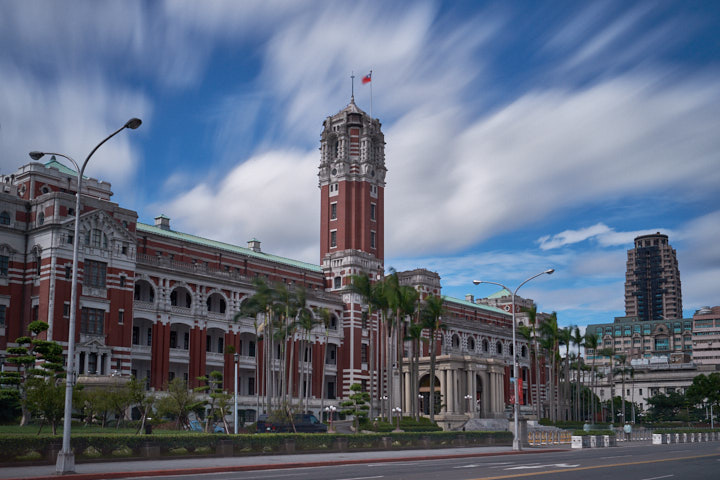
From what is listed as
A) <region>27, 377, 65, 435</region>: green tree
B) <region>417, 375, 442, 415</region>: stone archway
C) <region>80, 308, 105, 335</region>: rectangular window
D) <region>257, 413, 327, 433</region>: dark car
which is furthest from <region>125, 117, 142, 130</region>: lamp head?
<region>417, 375, 442, 415</region>: stone archway

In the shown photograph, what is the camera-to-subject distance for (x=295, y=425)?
206 ft

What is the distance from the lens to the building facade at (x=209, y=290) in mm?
67125

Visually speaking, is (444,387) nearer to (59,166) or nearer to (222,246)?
(222,246)

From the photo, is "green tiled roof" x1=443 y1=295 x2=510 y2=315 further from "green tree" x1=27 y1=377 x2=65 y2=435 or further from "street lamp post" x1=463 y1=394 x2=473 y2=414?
"green tree" x1=27 y1=377 x2=65 y2=435

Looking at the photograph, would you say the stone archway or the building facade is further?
the stone archway

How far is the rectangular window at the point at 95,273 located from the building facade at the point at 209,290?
5.3 inches

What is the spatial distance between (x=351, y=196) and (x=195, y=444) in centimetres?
6580

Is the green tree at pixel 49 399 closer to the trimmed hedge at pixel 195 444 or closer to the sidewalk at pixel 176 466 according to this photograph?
the trimmed hedge at pixel 195 444

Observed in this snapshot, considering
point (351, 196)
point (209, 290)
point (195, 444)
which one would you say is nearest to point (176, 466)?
point (195, 444)

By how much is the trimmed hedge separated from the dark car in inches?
356

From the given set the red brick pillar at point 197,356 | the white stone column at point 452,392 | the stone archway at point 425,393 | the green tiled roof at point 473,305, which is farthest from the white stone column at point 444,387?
the red brick pillar at point 197,356

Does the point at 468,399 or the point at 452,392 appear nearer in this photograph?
the point at 452,392

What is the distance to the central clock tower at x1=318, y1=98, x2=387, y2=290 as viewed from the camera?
4043 inches

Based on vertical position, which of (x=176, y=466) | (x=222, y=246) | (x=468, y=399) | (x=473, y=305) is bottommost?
(x=176, y=466)
